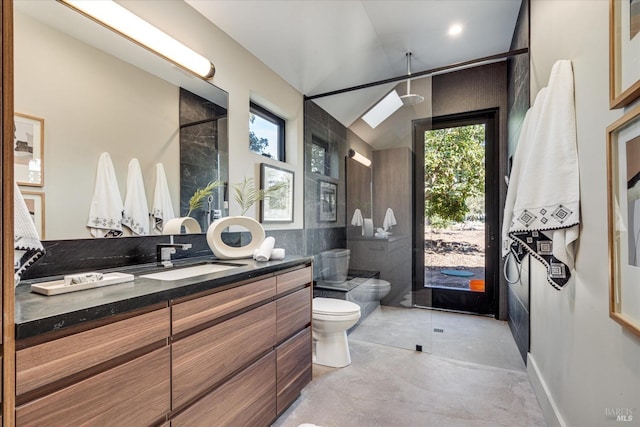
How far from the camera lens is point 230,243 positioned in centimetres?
223

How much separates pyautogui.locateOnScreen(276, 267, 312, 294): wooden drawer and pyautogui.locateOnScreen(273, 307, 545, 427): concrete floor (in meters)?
0.72

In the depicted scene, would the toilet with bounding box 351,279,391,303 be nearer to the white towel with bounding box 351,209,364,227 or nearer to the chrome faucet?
the white towel with bounding box 351,209,364,227

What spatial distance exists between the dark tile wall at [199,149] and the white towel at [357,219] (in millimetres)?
1832

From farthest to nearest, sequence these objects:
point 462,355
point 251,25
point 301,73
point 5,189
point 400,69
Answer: point 400,69
point 301,73
point 462,355
point 251,25
point 5,189

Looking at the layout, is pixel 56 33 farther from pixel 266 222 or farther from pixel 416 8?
pixel 416 8

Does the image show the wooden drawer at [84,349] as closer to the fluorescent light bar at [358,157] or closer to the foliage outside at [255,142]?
the foliage outside at [255,142]

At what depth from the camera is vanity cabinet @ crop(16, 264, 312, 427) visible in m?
0.79

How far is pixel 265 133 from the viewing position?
2664 mm

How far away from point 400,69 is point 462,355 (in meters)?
2.93

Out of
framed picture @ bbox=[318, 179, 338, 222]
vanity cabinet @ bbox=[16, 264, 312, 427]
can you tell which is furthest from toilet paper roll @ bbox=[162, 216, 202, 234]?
framed picture @ bbox=[318, 179, 338, 222]

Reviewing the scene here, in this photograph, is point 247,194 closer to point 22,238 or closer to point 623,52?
point 22,238

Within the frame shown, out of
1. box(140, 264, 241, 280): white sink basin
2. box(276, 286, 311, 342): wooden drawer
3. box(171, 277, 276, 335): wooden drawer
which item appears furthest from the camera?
box(276, 286, 311, 342): wooden drawer

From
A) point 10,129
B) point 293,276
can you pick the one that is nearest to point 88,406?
point 10,129

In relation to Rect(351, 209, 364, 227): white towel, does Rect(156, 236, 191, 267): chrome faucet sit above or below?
below
